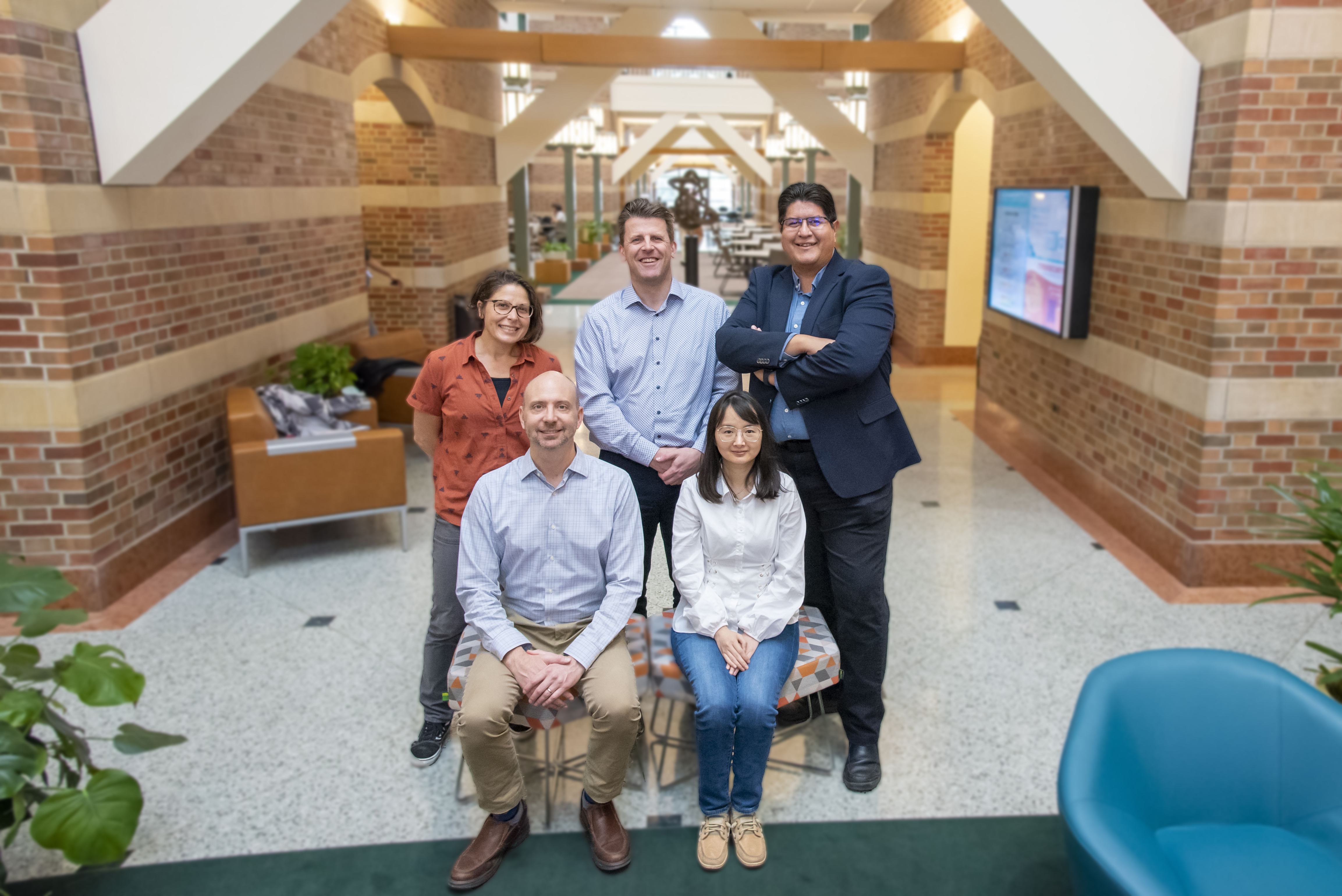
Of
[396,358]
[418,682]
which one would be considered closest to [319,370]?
[396,358]

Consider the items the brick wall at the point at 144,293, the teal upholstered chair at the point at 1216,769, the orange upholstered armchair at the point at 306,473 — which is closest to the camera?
the teal upholstered chair at the point at 1216,769

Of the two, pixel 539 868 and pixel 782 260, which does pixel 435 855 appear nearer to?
pixel 539 868

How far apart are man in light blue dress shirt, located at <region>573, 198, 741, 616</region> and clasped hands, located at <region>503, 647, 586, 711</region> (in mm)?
468

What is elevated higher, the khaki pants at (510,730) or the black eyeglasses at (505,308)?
the black eyeglasses at (505,308)

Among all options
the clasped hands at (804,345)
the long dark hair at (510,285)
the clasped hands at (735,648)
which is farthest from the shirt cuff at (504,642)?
the clasped hands at (804,345)

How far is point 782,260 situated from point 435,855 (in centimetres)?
1548

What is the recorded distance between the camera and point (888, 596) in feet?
14.6

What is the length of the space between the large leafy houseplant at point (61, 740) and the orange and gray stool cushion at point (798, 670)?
128 cm

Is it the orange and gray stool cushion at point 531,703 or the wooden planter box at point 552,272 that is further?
the wooden planter box at point 552,272

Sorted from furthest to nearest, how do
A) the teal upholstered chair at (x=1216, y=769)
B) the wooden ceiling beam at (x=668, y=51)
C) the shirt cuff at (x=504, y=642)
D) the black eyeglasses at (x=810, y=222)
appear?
the wooden ceiling beam at (x=668, y=51), the black eyeglasses at (x=810, y=222), the shirt cuff at (x=504, y=642), the teal upholstered chair at (x=1216, y=769)

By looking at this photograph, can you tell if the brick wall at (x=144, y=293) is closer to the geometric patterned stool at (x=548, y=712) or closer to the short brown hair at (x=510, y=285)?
the short brown hair at (x=510, y=285)

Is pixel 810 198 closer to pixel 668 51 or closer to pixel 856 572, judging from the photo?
pixel 856 572

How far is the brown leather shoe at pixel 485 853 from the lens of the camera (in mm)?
2533

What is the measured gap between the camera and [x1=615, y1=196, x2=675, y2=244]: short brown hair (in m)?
2.82
